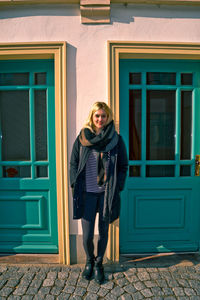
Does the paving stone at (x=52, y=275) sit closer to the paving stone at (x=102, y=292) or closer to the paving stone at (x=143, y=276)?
the paving stone at (x=102, y=292)

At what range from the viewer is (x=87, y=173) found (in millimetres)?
2082

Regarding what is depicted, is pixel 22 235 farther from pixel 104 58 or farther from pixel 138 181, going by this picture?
pixel 104 58

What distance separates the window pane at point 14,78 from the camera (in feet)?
8.51

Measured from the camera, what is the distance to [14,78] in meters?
2.60

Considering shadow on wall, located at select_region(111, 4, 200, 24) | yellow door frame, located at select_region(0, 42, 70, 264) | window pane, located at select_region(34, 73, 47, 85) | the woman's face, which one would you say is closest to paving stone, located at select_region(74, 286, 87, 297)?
yellow door frame, located at select_region(0, 42, 70, 264)

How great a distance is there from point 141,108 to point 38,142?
1482 millimetres

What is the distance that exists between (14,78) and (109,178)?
73.3 inches

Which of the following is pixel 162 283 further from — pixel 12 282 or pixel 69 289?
pixel 12 282

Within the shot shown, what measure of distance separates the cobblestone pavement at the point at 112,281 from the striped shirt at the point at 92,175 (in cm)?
102

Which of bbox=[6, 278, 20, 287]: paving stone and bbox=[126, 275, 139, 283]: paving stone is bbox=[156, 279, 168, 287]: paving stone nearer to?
bbox=[126, 275, 139, 283]: paving stone

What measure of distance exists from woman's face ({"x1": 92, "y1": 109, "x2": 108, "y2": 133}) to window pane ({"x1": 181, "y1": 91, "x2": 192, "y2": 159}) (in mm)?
1253

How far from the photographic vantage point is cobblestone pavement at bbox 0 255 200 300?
6.38 feet

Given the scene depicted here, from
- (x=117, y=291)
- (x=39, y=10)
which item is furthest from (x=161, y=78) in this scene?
(x=117, y=291)

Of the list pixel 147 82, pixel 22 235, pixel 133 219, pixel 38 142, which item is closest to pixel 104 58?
pixel 147 82
